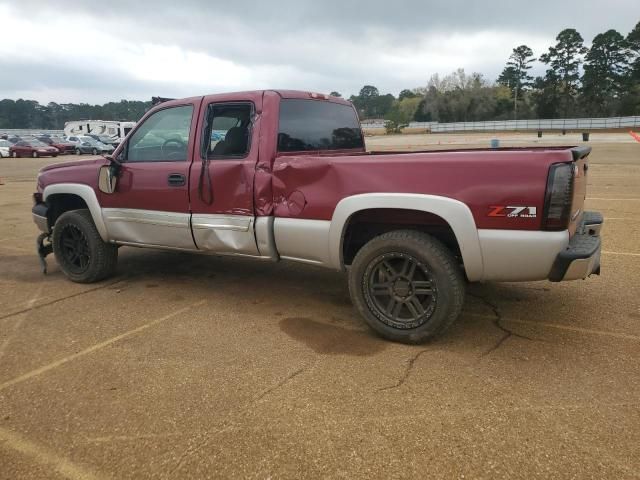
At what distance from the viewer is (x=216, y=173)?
4.13 metres

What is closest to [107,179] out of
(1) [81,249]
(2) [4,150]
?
(1) [81,249]

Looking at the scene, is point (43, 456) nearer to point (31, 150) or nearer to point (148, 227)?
point (148, 227)

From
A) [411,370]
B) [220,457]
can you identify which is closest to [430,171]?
[411,370]

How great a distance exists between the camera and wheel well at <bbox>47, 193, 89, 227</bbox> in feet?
17.5

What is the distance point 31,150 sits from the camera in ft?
119

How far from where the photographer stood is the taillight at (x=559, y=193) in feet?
9.51

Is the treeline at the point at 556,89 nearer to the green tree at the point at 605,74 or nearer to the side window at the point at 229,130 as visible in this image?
the green tree at the point at 605,74

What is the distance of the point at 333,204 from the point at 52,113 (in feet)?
543

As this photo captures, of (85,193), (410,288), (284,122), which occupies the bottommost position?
(410,288)

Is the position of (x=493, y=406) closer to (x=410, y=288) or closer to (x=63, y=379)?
(x=410, y=288)

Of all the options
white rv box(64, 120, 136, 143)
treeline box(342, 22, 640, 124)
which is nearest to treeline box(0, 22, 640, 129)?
treeline box(342, 22, 640, 124)

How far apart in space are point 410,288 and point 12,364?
2.83 m

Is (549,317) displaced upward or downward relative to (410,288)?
downward

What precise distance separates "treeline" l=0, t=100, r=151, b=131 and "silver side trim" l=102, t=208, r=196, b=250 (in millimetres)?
140533
